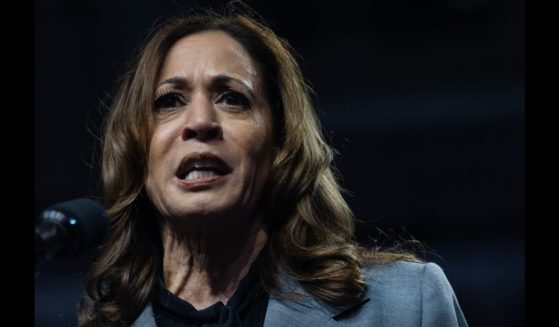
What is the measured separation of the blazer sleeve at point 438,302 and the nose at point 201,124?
712 millimetres

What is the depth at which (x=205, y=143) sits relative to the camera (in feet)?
7.82

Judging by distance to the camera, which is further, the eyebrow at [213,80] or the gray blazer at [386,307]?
the eyebrow at [213,80]

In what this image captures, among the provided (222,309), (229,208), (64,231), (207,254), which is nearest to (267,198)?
(229,208)

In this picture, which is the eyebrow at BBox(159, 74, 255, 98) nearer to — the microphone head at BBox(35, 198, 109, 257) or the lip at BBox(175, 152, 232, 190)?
the lip at BBox(175, 152, 232, 190)

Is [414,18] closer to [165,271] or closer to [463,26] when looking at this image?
[463,26]

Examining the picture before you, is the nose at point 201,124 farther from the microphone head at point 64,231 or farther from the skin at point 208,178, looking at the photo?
the microphone head at point 64,231

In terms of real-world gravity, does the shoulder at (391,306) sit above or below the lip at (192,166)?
below

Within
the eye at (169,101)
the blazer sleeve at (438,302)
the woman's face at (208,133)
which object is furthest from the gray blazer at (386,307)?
the eye at (169,101)

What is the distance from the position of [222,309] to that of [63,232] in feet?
2.76

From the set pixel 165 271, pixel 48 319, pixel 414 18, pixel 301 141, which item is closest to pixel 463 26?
pixel 414 18

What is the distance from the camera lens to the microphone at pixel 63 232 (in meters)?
1.56

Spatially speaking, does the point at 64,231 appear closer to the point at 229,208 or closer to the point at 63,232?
the point at 63,232

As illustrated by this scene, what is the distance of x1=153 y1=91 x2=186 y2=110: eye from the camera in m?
2.45

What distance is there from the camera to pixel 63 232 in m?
1.57
